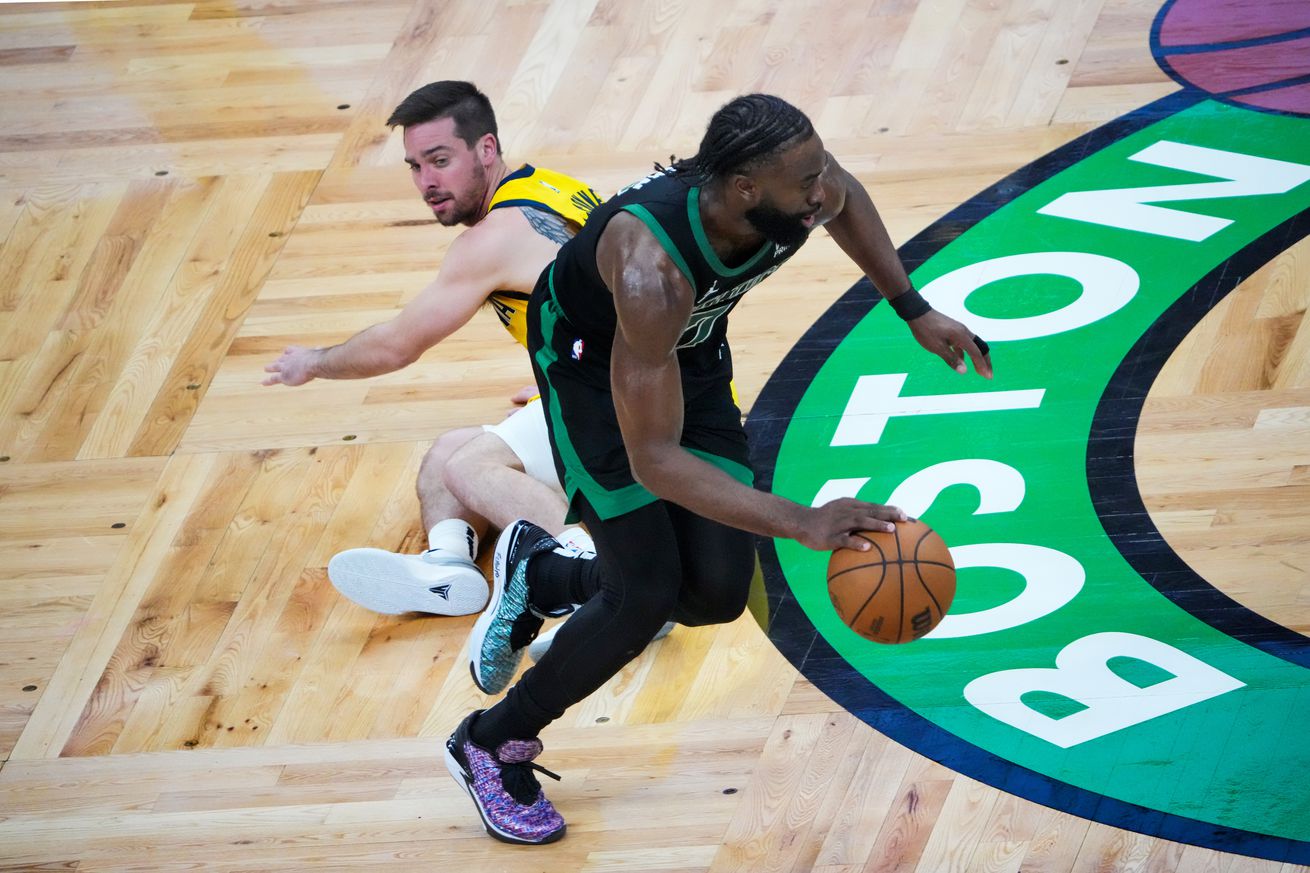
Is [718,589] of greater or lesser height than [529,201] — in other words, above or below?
below

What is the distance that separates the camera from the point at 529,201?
429cm

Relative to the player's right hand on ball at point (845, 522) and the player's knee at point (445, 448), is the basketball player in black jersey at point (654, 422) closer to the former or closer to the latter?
the player's right hand on ball at point (845, 522)

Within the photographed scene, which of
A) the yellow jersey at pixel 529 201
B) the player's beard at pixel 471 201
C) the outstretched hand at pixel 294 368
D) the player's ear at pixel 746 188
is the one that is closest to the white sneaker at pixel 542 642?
the yellow jersey at pixel 529 201

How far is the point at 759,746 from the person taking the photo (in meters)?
3.78

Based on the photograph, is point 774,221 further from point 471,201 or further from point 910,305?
point 471,201

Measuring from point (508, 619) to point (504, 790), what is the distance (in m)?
0.41

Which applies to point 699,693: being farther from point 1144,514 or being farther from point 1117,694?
point 1144,514

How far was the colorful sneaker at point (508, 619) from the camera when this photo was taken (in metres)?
3.78

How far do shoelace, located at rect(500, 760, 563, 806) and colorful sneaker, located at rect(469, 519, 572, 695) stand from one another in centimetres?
32

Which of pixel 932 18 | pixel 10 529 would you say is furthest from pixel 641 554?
pixel 932 18

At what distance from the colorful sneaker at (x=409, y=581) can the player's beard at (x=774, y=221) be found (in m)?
1.71

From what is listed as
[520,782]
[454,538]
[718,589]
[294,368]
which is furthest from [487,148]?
[520,782]

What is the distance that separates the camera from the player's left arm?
136 inches

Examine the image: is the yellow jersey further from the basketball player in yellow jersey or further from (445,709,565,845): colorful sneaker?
(445,709,565,845): colorful sneaker
